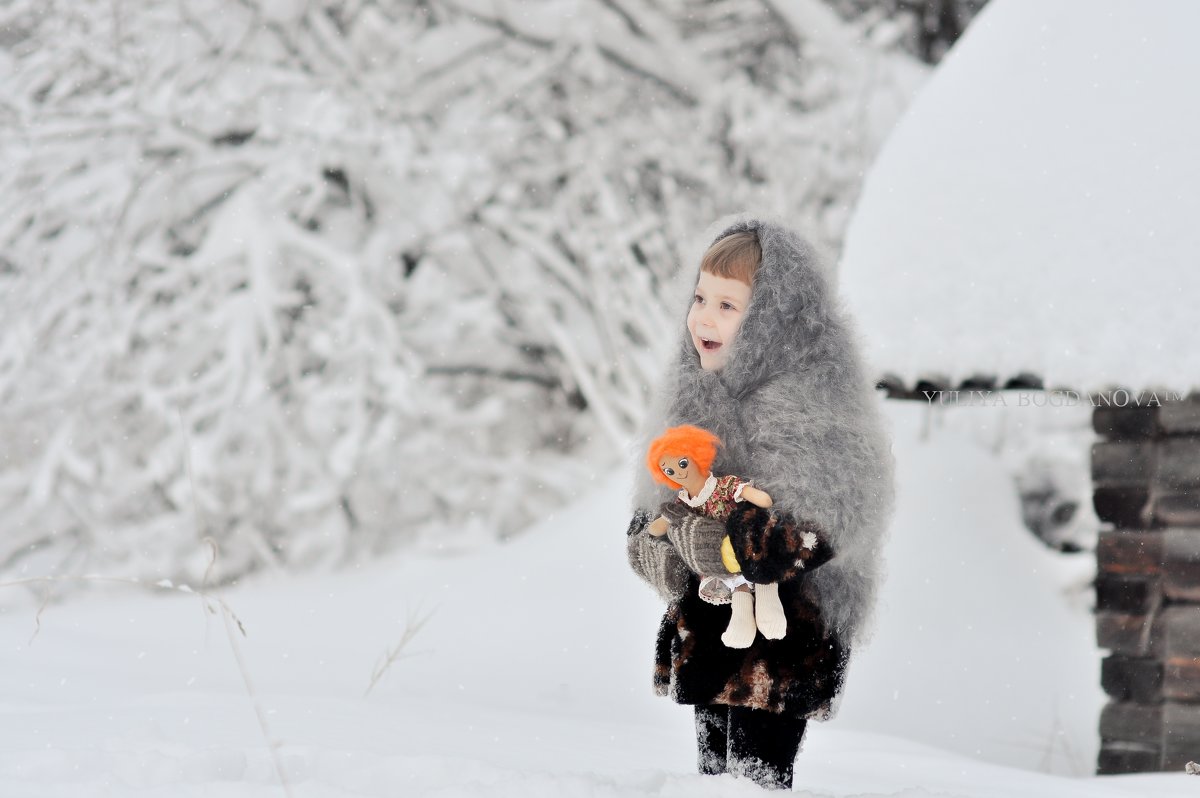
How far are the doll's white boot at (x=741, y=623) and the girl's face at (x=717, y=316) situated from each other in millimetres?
509

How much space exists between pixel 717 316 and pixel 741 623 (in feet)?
2.18

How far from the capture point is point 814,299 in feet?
7.96

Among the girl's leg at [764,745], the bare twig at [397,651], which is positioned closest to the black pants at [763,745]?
the girl's leg at [764,745]

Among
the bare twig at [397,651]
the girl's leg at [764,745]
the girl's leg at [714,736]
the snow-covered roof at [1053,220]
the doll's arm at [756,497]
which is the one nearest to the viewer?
the doll's arm at [756,497]

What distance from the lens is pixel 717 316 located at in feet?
8.00

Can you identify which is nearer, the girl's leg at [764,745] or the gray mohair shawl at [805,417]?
the gray mohair shawl at [805,417]

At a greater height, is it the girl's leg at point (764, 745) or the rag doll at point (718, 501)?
the rag doll at point (718, 501)

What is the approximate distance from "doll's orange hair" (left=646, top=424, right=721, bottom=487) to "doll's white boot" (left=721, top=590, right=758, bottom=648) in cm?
27

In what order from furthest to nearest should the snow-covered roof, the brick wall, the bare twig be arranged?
the brick wall → the snow-covered roof → the bare twig

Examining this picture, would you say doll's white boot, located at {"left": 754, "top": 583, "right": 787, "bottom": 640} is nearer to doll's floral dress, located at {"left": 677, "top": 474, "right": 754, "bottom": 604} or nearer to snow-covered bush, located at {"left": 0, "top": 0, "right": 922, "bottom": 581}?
doll's floral dress, located at {"left": 677, "top": 474, "right": 754, "bottom": 604}

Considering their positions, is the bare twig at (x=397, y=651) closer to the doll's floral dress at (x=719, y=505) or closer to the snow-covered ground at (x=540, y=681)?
the snow-covered ground at (x=540, y=681)

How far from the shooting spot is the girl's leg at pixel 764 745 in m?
2.36

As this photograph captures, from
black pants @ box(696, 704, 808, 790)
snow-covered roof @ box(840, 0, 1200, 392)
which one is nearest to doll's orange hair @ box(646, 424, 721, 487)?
black pants @ box(696, 704, 808, 790)

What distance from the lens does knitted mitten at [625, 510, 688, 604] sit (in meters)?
2.40
